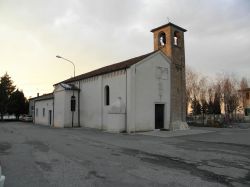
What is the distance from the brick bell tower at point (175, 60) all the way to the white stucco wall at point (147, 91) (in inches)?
32.7

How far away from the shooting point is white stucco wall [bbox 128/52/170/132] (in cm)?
2395

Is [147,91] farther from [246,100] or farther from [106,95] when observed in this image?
[246,100]

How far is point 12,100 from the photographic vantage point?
57.6 meters

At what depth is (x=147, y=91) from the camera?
25281 mm

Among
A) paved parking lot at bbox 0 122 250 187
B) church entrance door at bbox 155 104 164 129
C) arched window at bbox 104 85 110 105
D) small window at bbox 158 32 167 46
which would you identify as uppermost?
small window at bbox 158 32 167 46

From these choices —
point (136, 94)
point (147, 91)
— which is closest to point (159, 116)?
point (147, 91)

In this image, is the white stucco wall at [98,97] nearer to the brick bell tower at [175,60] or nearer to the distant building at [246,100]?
the brick bell tower at [175,60]

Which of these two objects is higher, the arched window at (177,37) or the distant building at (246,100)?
the arched window at (177,37)

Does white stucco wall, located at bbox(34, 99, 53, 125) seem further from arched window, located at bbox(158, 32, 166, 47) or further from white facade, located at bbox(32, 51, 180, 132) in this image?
arched window, located at bbox(158, 32, 166, 47)

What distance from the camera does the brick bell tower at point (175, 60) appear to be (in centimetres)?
2778

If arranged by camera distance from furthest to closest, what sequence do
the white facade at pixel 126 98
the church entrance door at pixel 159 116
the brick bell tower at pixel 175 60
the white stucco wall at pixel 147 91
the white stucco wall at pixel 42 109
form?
the white stucco wall at pixel 42 109, the brick bell tower at pixel 175 60, the church entrance door at pixel 159 116, the white facade at pixel 126 98, the white stucco wall at pixel 147 91

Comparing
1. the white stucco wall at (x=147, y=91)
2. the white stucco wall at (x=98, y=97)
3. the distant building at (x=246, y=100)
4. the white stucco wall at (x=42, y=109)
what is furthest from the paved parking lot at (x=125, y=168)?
the distant building at (x=246, y=100)

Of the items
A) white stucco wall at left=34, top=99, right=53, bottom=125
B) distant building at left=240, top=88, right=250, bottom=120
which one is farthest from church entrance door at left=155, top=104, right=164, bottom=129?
distant building at left=240, top=88, right=250, bottom=120

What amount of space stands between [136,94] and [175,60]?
676cm
